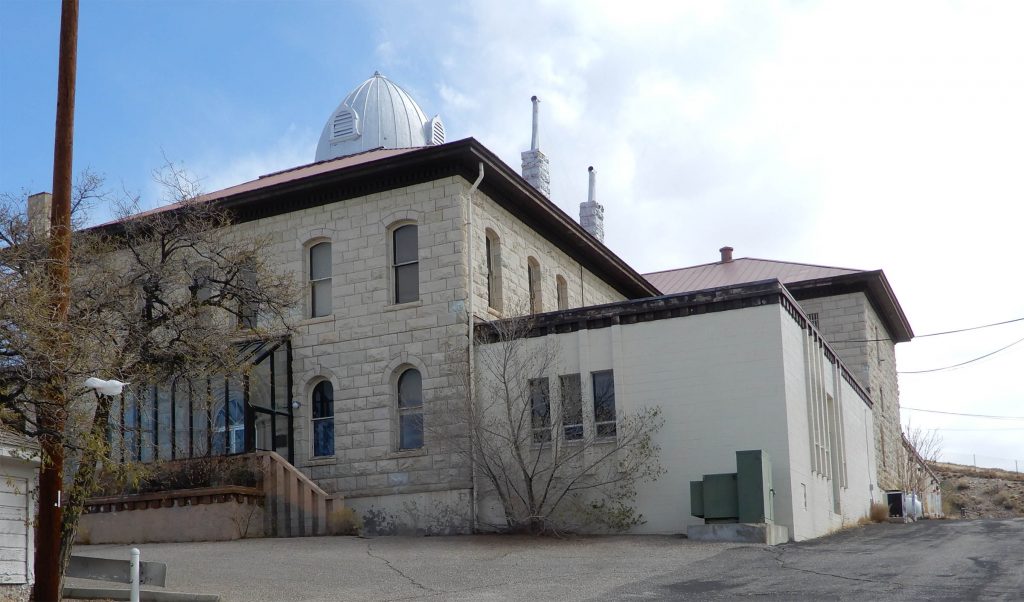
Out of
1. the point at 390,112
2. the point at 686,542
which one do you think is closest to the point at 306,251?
the point at 686,542

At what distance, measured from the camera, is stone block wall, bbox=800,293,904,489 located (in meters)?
37.8

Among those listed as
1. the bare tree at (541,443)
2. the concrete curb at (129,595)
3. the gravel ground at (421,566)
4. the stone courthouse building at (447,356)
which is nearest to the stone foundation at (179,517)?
the gravel ground at (421,566)

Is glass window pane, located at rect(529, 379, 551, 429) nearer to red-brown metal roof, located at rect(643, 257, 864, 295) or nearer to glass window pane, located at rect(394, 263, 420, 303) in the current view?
glass window pane, located at rect(394, 263, 420, 303)

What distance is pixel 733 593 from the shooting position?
1302 cm

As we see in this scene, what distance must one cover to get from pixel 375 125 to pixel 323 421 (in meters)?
17.5

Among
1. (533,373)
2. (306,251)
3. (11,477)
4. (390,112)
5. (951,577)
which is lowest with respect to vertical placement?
(951,577)

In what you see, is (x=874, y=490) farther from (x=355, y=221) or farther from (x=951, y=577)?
(x=951, y=577)

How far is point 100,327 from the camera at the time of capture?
14672 millimetres

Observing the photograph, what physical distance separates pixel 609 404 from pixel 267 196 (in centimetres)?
945

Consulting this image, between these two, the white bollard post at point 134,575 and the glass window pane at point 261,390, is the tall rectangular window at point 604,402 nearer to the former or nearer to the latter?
the glass window pane at point 261,390

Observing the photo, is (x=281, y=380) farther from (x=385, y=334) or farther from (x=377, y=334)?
(x=385, y=334)

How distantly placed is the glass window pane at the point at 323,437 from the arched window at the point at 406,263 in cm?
314

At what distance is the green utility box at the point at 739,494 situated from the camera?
19.8 meters

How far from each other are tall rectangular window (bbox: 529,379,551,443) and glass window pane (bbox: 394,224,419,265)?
410cm
